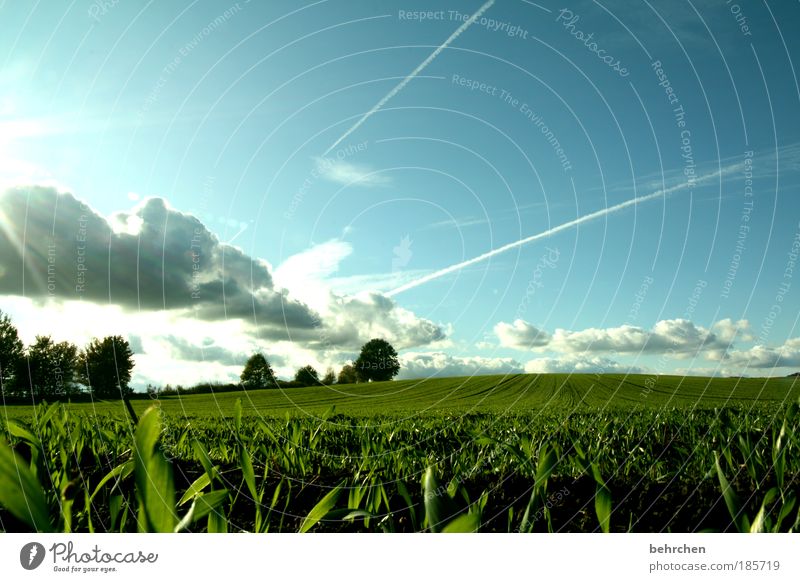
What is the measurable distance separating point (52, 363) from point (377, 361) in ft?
11.9

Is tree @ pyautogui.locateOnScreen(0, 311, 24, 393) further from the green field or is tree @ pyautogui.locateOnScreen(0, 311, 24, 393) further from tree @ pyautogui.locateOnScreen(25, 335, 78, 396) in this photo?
the green field

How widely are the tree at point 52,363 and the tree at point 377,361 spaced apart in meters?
2.90

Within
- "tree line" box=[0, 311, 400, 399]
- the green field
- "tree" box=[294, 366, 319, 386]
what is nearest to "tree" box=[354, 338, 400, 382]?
"tree" box=[294, 366, 319, 386]

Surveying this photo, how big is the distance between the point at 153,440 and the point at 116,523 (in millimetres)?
869

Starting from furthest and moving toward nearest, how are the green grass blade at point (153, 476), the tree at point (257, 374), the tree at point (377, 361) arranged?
1. the tree at point (377, 361)
2. the tree at point (257, 374)
3. the green grass blade at point (153, 476)

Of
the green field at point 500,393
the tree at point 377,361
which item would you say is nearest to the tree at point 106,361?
the tree at point 377,361

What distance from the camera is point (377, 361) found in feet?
20.0

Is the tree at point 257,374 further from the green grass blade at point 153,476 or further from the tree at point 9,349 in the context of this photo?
the green grass blade at point 153,476

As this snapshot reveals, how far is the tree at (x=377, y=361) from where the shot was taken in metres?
5.69

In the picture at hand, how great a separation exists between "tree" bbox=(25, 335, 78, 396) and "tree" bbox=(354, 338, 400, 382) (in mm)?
2905

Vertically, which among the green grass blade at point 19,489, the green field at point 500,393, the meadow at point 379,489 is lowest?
the green field at point 500,393

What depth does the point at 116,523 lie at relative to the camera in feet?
7.38

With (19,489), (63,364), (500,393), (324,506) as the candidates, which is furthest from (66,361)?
(500,393)

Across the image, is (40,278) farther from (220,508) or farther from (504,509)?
(504,509)
